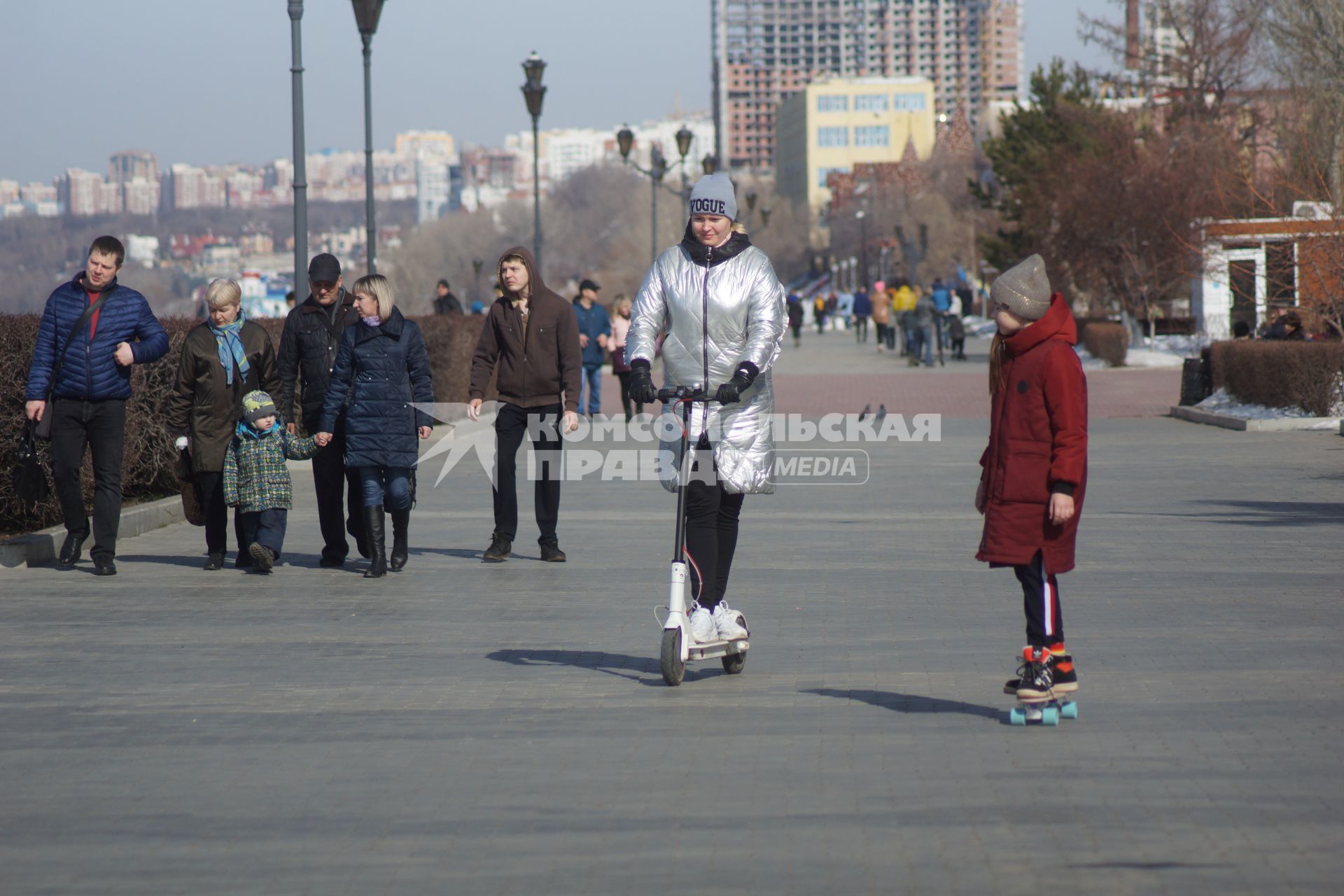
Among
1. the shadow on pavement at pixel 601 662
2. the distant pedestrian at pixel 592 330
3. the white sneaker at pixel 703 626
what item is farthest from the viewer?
the distant pedestrian at pixel 592 330

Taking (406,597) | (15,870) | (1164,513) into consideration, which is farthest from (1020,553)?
(1164,513)

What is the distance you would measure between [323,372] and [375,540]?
45.1 inches

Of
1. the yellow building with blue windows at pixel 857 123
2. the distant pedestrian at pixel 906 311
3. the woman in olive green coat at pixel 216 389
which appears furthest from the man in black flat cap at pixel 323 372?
the yellow building with blue windows at pixel 857 123

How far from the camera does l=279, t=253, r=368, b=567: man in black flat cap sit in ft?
33.2

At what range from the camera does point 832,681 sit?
265 inches

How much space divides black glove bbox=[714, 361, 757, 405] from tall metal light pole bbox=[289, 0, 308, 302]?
10975 mm

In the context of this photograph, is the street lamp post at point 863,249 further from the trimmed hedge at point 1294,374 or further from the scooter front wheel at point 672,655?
the scooter front wheel at point 672,655

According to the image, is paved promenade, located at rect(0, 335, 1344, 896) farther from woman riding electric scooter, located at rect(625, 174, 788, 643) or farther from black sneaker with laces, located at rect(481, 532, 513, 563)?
woman riding electric scooter, located at rect(625, 174, 788, 643)

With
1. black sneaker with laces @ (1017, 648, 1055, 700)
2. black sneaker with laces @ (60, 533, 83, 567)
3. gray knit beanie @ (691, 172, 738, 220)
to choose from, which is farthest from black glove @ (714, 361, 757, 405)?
black sneaker with laces @ (60, 533, 83, 567)

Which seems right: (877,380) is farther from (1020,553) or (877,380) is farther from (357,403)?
(1020,553)

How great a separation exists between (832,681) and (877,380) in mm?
26240

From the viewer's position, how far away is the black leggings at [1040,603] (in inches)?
235

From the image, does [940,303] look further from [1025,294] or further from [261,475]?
[1025,294]

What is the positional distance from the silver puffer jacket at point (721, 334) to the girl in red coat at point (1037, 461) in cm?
99
